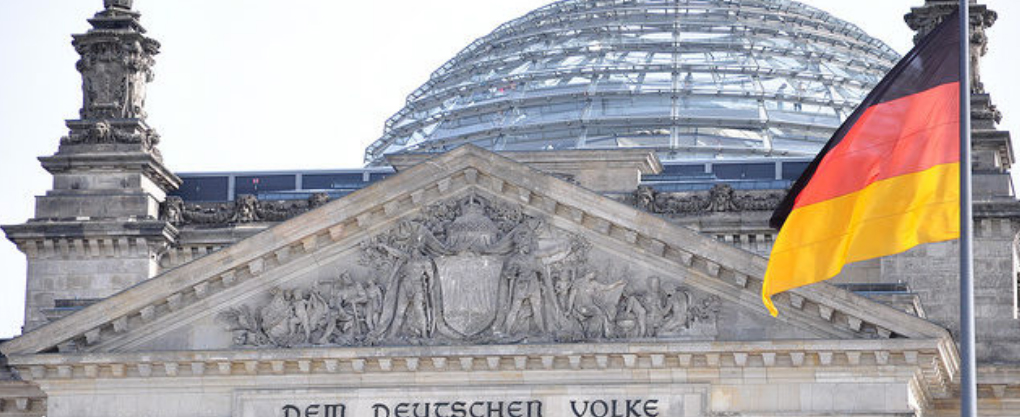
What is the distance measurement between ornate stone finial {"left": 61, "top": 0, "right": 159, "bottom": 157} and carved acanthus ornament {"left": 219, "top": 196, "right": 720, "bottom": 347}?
1202cm

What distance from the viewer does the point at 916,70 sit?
45625 mm

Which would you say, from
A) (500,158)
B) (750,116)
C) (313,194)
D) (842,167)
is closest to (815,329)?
(500,158)

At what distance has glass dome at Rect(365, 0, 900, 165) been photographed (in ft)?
294

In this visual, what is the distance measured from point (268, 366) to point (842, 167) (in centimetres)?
1623

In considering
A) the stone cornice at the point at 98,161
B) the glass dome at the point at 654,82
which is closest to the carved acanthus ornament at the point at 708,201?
the stone cornice at the point at 98,161

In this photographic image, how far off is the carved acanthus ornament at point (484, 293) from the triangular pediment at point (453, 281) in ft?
0.09

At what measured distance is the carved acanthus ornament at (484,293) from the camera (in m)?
57.3

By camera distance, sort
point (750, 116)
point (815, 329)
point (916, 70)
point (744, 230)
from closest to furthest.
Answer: point (916, 70) → point (815, 329) → point (744, 230) → point (750, 116)

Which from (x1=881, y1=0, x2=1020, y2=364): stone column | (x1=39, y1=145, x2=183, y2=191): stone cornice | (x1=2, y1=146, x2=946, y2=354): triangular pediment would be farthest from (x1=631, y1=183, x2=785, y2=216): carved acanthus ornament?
(x1=39, y1=145, x2=183, y2=191): stone cornice

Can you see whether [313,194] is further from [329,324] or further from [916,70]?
[916,70]

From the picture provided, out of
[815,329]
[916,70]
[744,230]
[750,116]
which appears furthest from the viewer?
[750,116]

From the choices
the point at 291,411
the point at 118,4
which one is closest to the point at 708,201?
the point at 291,411

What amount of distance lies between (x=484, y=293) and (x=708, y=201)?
12022mm

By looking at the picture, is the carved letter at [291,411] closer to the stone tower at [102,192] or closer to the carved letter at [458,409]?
the carved letter at [458,409]
